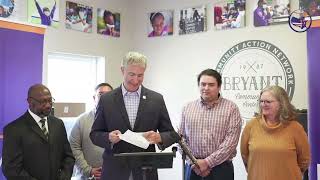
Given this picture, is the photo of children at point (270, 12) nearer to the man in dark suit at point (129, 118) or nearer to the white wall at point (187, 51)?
the white wall at point (187, 51)

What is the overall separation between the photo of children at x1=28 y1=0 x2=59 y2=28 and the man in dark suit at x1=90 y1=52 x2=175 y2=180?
2.33m

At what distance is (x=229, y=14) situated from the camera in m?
4.49

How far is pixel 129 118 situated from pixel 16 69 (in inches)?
68.0

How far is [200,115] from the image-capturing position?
292 cm

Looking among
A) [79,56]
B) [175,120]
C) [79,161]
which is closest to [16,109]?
[79,161]

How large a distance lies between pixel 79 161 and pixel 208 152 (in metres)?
1.05

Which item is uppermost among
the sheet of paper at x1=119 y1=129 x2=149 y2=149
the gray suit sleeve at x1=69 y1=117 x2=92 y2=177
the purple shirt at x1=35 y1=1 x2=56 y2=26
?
the purple shirt at x1=35 y1=1 x2=56 y2=26

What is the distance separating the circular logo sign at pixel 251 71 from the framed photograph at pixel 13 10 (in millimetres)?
2320

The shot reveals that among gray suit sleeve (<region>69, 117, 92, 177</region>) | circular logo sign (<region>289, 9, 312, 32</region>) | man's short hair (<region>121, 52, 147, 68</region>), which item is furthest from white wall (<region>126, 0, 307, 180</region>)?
man's short hair (<region>121, 52, 147, 68</region>)

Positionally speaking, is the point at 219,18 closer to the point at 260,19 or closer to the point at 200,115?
the point at 260,19

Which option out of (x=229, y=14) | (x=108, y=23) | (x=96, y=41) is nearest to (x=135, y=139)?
(x=229, y=14)

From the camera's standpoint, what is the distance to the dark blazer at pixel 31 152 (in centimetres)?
227

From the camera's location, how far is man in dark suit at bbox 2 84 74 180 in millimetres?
2281

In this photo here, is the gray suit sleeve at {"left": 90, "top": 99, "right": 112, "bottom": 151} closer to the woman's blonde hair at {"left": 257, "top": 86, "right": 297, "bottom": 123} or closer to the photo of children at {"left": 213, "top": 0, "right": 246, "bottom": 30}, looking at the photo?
the woman's blonde hair at {"left": 257, "top": 86, "right": 297, "bottom": 123}
